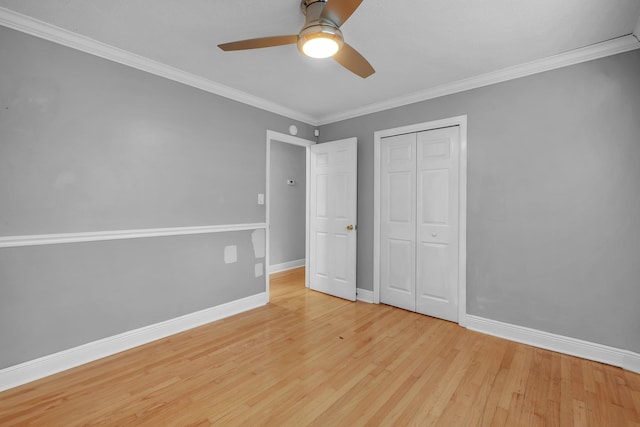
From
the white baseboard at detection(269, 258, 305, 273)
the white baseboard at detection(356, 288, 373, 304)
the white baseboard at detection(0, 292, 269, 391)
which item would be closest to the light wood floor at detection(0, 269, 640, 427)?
the white baseboard at detection(0, 292, 269, 391)

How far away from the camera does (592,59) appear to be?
2430 millimetres

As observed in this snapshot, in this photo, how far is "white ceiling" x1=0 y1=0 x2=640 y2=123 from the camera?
1.93m

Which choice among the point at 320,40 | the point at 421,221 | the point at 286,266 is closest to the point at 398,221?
the point at 421,221

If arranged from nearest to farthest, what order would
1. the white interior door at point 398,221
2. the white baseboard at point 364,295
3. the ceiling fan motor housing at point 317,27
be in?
the ceiling fan motor housing at point 317,27, the white interior door at point 398,221, the white baseboard at point 364,295

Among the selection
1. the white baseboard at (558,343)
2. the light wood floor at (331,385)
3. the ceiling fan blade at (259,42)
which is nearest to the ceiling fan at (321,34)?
the ceiling fan blade at (259,42)

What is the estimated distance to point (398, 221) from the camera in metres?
3.60

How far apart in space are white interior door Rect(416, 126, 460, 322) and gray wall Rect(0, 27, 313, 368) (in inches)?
84.9

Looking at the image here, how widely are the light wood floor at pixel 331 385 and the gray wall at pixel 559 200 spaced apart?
0.41 metres

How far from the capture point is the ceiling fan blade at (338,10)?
1541 millimetres

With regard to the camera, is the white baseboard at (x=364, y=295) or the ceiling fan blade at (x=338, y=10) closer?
the ceiling fan blade at (x=338, y=10)

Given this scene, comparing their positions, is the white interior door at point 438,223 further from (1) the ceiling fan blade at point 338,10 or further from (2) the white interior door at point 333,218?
(1) the ceiling fan blade at point 338,10

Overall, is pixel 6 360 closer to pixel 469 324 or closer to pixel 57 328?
pixel 57 328

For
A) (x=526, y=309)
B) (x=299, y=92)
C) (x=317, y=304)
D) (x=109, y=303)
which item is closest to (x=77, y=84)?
(x=109, y=303)

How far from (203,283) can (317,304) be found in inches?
56.1
